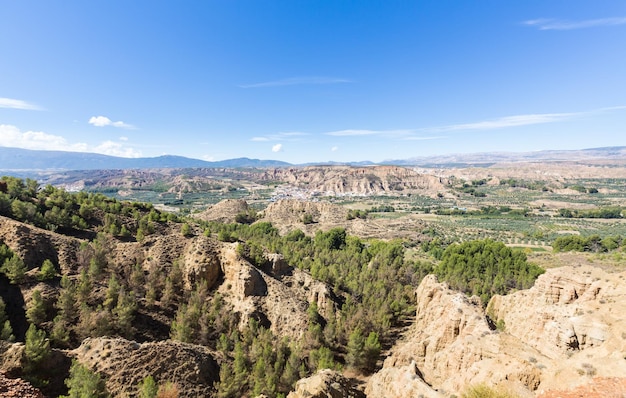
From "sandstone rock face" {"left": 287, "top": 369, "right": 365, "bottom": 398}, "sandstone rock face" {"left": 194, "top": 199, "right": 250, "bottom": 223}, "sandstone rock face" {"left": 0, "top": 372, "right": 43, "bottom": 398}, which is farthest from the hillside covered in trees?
"sandstone rock face" {"left": 194, "top": 199, "right": 250, "bottom": 223}

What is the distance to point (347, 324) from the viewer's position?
44.4 m

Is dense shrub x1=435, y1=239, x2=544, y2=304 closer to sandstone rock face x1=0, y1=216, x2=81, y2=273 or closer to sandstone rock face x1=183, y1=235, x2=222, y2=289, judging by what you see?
sandstone rock face x1=183, y1=235, x2=222, y2=289

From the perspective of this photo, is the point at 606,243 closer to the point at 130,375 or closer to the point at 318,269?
the point at 318,269

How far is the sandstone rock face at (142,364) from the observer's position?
1021 inches

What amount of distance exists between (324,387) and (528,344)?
18.3 meters

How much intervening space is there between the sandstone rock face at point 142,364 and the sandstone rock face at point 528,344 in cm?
1625

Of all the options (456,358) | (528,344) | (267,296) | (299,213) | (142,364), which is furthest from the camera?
(299,213)

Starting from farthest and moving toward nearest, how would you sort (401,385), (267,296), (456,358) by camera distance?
(267,296) < (456,358) < (401,385)

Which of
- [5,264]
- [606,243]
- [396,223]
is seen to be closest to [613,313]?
[5,264]

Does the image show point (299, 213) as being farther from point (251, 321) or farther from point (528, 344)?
point (528, 344)

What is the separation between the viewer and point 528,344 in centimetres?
2791

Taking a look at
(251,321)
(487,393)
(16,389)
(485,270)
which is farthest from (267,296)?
(485,270)

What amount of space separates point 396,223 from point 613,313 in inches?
4908

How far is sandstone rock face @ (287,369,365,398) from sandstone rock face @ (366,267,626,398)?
3.30 meters
